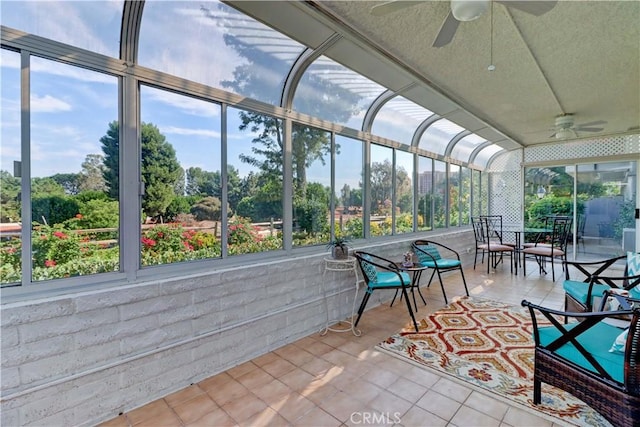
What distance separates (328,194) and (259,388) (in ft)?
7.14

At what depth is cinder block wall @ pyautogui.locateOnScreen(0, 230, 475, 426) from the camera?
5.58ft

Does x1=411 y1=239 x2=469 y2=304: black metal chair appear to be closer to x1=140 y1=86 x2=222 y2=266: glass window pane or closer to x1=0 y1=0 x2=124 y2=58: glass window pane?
x1=140 y1=86 x2=222 y2=266: glass window pane

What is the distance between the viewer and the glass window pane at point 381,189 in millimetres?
4352

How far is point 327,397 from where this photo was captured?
7.00ft

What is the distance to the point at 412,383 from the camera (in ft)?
7.53

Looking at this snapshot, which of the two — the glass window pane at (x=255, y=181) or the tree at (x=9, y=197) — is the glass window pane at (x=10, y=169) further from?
the glass window pane at (x=255, y=181)

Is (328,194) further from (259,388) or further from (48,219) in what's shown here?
(48,219)

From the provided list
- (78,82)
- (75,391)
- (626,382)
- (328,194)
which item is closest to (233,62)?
(78,82)

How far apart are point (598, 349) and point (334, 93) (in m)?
3.17

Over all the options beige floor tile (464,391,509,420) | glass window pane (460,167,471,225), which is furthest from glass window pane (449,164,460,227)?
beige floor tile (464,391,509,420)

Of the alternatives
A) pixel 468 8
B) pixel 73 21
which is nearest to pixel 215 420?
pixel 73 21

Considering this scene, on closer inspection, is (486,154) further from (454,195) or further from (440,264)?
(440,264)

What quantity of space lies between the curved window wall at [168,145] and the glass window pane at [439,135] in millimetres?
1691

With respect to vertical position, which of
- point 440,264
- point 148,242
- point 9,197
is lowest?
point 440,264
